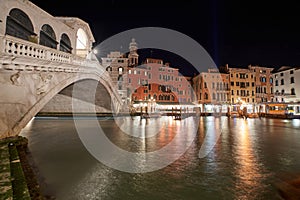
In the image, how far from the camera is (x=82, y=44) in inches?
1035

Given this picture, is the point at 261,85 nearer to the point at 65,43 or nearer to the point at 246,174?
the point at 65,43

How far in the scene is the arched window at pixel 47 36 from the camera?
15915 millimetres

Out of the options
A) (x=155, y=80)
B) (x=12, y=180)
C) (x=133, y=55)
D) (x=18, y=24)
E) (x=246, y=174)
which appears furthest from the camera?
(x=133, y=55)

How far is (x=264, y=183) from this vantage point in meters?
3.63

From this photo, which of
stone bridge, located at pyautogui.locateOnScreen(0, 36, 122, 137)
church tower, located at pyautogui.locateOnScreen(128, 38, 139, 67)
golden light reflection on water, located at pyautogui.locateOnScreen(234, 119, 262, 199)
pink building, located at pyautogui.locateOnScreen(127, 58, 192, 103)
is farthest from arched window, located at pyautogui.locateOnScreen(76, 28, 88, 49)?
golden light reflection on water, located at pyautogui.locateOnScreen(234, 119, 262, 199)

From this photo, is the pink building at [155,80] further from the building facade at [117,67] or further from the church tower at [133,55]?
the church tower at [133,55]

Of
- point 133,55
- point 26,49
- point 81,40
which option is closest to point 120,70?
point 133,55

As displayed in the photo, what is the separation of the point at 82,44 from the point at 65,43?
6.62m

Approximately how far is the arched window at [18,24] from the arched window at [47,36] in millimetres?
1243

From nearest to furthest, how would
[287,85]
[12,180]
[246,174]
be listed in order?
[12,180] < [246,174] < [287,85]

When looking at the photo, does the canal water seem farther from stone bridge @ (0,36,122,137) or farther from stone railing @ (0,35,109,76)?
stone railing @ (0,35,109,76)

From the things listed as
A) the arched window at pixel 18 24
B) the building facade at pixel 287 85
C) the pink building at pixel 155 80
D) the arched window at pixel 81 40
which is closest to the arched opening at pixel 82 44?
the arched window at pixel 81 40

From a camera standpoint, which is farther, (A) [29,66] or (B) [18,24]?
(B) [18,24]

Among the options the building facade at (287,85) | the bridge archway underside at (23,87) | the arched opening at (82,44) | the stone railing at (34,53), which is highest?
the arched opening at (82,44)
